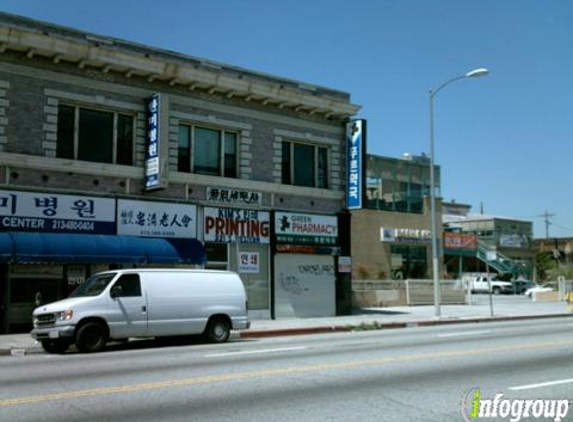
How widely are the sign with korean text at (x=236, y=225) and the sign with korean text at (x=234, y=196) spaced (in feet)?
0.99

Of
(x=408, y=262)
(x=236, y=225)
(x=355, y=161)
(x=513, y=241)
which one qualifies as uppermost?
(x=355, y=161)

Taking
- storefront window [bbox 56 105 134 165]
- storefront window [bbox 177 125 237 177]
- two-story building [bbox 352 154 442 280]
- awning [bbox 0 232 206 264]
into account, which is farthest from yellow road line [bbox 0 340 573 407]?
two-story building [bbox 352 154 442 280]

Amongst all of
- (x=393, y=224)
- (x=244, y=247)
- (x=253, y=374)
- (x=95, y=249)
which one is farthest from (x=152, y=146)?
(x=393, y=224)

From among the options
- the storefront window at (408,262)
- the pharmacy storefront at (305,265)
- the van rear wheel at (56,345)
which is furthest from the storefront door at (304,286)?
the storefront window at (408,262)

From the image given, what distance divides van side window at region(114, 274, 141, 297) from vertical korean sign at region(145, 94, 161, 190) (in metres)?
6.06

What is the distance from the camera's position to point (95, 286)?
16281 millimetres

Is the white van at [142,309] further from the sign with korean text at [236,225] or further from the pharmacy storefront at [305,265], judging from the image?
the pharmacy storefront at [305,265]

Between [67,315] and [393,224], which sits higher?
[393,224]

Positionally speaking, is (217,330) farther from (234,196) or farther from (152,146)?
(234,196)

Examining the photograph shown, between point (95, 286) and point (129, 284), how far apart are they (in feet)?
2.66

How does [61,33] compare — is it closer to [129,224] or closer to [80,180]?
[80,180]

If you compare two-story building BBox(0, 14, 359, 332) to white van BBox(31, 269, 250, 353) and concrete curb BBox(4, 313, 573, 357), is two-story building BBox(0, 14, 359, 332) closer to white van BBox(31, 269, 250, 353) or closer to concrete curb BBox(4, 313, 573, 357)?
concrete curb BBox(4, 313, 573, 357)

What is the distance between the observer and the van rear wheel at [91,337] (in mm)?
15281

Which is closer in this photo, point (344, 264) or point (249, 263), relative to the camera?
point (249, 263)
